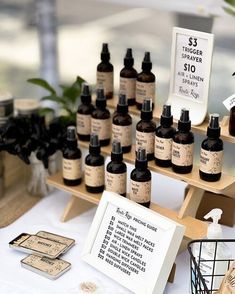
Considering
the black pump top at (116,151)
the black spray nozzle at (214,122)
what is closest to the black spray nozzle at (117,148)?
the black pump top at (116,151)

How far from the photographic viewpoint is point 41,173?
1.55 meters

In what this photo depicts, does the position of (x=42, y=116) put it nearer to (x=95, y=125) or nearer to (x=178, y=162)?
(x=95, y=125)

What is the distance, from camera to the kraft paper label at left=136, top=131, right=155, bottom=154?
1.32 m

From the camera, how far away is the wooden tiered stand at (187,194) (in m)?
1.25

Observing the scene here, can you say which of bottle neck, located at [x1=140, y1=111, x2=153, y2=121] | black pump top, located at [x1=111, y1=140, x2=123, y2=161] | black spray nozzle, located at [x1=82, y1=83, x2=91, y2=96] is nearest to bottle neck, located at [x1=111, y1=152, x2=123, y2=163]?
black pump top, located at [x1=111, y1=140, x2=123, y2=161]

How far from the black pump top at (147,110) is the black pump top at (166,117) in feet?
0.12

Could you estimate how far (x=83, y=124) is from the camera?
4.77ft

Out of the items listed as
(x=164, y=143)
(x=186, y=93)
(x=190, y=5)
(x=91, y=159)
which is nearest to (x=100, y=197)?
(x=91, y=159)

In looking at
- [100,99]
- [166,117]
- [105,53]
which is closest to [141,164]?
[166,117]

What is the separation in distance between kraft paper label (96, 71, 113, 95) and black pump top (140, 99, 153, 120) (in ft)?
0.67

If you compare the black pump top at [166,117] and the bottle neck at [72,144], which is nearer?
the black pump top at [166,117]

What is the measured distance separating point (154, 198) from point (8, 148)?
0.41 metres

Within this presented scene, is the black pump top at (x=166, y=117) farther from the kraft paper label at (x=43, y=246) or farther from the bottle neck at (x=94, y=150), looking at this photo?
the kraft paper label at (x=43, y=246)

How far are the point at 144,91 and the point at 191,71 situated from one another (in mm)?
140
